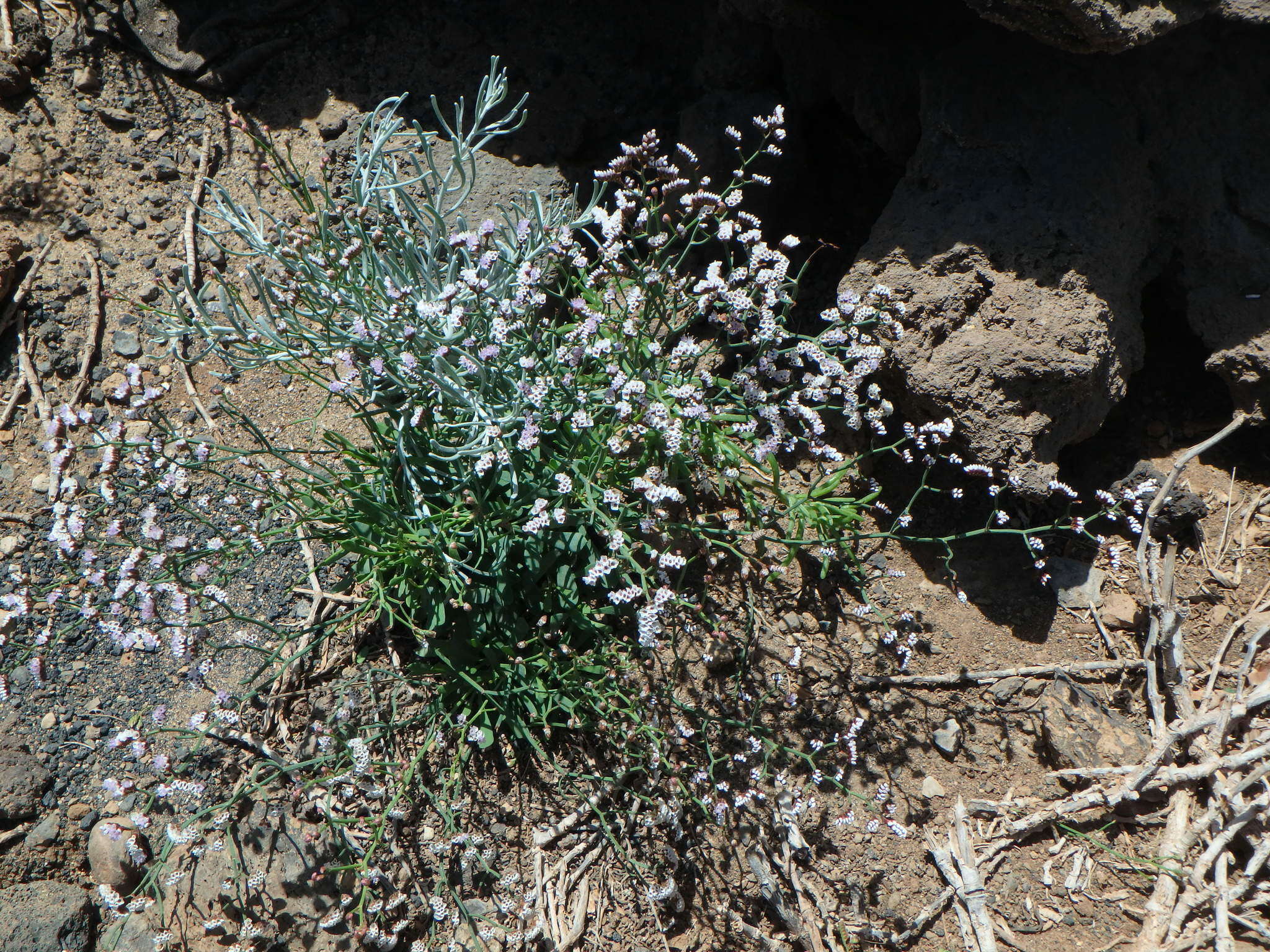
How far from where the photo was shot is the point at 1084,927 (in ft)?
9.41

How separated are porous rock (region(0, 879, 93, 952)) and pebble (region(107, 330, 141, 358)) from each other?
2.04 meters

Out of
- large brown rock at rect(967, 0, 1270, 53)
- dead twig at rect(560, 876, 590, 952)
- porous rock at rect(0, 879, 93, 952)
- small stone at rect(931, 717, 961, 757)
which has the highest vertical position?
large brown rock at rect(967, 0, 1270, 53)

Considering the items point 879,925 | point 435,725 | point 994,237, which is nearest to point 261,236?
point 435,725

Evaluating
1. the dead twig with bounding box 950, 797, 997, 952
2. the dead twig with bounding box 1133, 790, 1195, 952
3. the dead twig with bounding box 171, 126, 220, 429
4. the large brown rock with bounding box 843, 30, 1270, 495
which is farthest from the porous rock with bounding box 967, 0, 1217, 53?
the dead twig with bounding box 171, 126, 220, 429

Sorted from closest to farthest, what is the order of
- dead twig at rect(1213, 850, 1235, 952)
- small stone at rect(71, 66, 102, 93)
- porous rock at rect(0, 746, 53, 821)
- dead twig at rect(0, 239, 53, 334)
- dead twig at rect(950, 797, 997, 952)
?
dead twig at rect(1213, 850, 1235, 952) → dead twig at rect(950, 797, 997, 952) → porous rock at rect(0, 746, 53, 821) → dead twig at rect(0, 239, 53, 334) → small stone at rect(71, 66, 102, 93)

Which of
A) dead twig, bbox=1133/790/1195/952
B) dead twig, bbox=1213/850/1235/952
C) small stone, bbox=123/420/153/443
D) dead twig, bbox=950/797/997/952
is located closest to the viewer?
dead twig, bbox=1213/850/1235/952

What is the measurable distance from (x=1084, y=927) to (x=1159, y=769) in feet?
1.96

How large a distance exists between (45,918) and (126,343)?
7.19 feet

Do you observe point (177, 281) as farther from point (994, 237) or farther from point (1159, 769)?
point (1159, 769)

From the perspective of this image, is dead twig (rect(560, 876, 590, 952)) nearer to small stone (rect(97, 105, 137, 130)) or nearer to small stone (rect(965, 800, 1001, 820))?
small stone (rect(965, 800, 1001, 820))

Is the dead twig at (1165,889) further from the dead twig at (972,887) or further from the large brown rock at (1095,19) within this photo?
the large brown rock at (1095,19)

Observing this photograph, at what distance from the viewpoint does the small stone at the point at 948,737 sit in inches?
123

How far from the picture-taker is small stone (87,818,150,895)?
9.65ft

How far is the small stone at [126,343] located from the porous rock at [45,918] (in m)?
2.04
